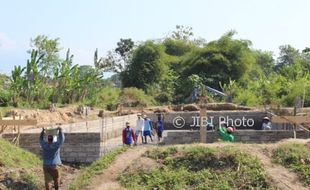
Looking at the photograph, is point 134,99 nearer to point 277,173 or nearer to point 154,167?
point 154,167

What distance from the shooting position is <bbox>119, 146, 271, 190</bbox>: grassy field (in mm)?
10578

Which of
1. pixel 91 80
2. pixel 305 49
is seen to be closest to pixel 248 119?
pixel 91 80

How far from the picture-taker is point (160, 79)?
44.7 m

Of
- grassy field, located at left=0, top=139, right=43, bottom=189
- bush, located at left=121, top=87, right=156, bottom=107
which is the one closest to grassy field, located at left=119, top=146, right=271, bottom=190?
grassy field, located at left=0, top=139, right=43, bottom=189

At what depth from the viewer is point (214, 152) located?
11453mm

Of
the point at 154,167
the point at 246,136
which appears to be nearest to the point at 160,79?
the point at 246,136

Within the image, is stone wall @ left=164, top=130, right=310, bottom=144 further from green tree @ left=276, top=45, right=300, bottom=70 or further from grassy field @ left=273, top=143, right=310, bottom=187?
green tree @ left=276, top=45, right=300, bottom=70

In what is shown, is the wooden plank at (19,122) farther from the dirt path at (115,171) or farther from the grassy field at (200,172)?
the grassy field at (200,172)

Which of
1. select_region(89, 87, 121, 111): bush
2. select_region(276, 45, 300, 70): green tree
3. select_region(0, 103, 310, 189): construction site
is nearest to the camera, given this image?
select_region(0, 103, 310, 189): construction site

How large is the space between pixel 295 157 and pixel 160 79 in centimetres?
3354

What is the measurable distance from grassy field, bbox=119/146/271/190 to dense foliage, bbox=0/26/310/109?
51.9 ft

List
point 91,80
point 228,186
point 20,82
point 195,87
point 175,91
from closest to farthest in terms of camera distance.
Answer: point 228,186, point 20,82, point 91,80, point 195,87, point 175,91

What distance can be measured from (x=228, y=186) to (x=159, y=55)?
115ft

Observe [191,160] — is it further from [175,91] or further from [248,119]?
[175,91]
